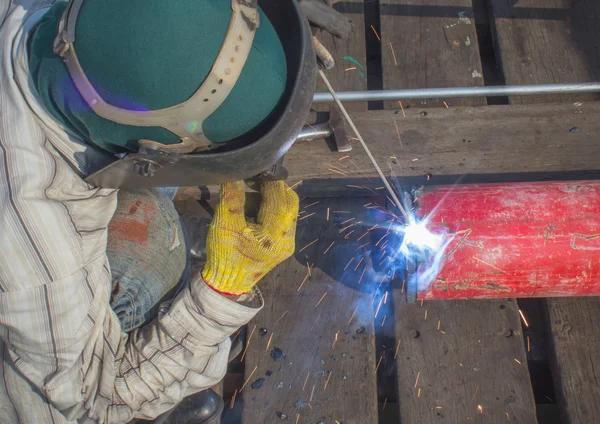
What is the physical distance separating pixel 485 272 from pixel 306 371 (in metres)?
0.75

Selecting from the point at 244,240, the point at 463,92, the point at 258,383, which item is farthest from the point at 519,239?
the point at 258,383

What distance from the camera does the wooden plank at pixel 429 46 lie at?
2.26 metres

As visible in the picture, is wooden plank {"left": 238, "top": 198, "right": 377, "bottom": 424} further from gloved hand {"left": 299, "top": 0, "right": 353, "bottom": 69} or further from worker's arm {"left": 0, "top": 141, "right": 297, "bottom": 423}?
gloved hand {"left": 299, "top": 0, "right": 353, "bottom": 69}

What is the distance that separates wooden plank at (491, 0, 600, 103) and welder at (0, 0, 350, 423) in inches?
53.4

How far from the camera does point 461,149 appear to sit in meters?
2.12

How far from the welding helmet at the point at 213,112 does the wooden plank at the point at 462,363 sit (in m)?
1.00

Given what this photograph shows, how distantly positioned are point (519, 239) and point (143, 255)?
51.7 inches

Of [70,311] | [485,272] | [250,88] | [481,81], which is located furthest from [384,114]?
[70,311]

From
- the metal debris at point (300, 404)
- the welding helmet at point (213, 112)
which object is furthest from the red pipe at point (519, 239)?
the welding helmet at point (213, 112)

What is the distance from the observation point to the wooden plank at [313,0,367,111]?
2.29 meters

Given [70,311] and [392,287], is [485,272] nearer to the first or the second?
[392,287]

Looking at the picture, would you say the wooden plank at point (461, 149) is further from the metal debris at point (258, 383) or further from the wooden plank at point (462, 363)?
the metal debris at point (258, 383)

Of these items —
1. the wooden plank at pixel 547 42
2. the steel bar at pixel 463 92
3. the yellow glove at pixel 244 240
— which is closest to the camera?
the yellow glove at pixel 244 240

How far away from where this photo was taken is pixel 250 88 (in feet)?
3.85
